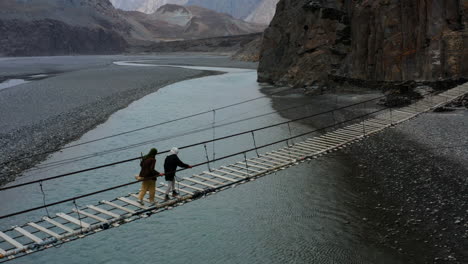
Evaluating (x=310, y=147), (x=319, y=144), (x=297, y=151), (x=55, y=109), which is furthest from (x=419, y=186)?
(x=55, y=109)

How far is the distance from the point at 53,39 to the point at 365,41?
494 ft

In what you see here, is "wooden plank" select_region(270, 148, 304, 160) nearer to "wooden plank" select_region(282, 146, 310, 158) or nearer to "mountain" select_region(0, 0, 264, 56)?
"wooden plank" select_region(282, 146, 310, 158)

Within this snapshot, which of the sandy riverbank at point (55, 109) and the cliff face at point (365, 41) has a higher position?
the cliff face at point (365, 41)

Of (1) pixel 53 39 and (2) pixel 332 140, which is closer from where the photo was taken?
(2) pixel 332 140

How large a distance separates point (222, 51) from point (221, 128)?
129m

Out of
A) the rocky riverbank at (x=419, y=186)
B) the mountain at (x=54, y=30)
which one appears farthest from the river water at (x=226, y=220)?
the mountain at (x=54, y=30)

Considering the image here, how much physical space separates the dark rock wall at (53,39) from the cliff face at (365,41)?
418ft

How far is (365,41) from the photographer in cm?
4181

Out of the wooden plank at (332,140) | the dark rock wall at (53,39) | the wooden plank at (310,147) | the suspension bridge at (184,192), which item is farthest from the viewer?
the dark rock wall at (53,39)

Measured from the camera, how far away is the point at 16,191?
1970cm

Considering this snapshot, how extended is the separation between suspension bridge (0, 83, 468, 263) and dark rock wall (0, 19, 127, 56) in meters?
155

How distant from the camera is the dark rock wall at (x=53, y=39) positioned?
15562cm

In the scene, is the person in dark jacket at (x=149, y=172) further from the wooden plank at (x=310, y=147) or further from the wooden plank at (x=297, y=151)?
the wooden plank at (x=310, y=147)

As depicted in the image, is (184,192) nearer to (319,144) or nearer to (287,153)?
(287,153)
